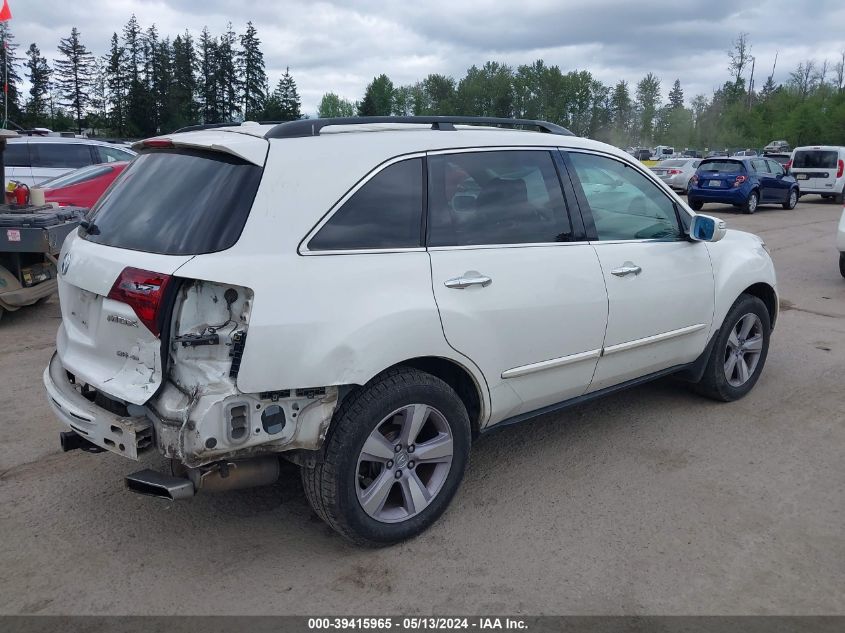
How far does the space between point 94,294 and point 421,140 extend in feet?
5.36

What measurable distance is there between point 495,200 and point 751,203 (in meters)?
19.1

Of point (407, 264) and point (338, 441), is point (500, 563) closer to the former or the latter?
point (338, 441)

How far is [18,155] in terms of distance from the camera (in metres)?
14.1

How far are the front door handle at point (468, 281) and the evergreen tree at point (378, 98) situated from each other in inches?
2877

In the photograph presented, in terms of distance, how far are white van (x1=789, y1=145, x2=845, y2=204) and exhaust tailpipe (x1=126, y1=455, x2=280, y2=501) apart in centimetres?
2535

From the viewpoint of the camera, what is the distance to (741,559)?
128 inches

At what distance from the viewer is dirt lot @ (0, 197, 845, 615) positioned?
2980 mm

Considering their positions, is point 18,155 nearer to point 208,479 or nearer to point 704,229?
point 208,479

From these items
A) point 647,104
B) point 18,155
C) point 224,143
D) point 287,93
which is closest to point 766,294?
point 224,143

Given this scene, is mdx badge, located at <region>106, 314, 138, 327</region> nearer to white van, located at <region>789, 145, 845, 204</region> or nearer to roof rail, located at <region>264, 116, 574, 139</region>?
roof rail, located at <region>264, 116, 574, 139</region>

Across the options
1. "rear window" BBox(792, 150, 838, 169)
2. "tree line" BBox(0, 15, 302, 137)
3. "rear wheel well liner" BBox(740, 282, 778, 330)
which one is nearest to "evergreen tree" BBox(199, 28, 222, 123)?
"tree line" BBox(0, 15, 302, 137)

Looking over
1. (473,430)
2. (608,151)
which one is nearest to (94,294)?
(473,430)

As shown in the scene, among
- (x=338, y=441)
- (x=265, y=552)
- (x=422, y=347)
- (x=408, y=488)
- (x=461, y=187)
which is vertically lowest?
(x=265, y=552)

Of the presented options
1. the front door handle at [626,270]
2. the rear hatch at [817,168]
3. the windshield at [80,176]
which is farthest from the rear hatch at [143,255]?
the rear hatch at [817,168]
